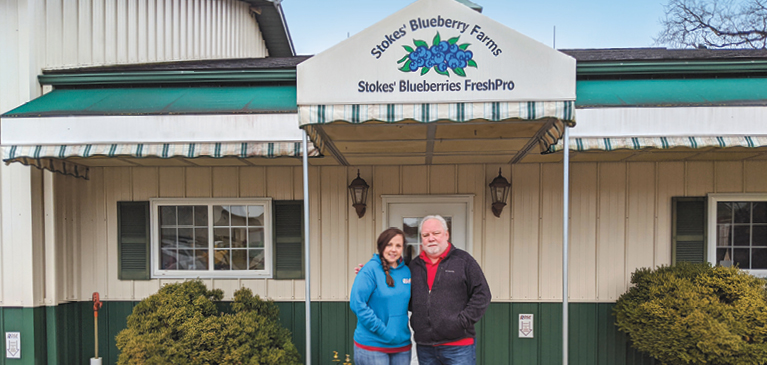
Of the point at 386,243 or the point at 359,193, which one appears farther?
the point at 359,193

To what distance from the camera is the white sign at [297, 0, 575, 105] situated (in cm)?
254

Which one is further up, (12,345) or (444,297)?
(444,297)

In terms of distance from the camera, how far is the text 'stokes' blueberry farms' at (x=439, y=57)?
257 centimetres

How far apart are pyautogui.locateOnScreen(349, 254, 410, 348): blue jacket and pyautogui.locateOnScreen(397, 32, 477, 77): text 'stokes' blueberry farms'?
1.34 m

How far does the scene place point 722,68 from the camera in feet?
13.8

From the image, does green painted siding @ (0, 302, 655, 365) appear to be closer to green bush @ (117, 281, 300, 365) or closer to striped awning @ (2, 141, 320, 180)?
green bush @ (117, 281, 300, 365)

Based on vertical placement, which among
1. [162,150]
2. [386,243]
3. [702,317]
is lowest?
[702,317]

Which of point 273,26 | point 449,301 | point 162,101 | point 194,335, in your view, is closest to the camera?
point 449,301

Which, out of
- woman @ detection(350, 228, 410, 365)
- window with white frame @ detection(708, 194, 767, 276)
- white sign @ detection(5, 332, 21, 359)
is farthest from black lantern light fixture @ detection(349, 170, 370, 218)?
window with white frame @ detection(708, 194, 767, 276)

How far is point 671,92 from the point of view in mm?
3850

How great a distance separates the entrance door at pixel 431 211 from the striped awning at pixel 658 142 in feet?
5.17

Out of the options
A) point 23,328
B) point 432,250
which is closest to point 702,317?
point 432,250

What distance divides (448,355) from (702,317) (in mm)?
2674

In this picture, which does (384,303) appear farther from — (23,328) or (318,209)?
(23,328)
